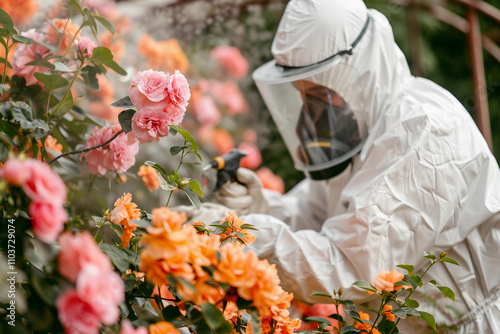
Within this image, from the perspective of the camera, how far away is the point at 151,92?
0.86 meters

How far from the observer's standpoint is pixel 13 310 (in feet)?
2.11

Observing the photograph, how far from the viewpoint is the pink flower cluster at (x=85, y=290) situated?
0.52 metres

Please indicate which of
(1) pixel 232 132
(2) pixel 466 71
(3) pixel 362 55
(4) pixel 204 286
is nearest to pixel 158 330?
(4) pixel 204 286

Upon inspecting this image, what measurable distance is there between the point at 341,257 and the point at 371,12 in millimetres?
742

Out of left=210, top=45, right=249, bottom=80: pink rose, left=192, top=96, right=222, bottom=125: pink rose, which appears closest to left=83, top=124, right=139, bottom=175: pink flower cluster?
left=192, top=96, right=222, bottom=125: pink rose

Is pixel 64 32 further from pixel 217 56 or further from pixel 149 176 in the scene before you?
pixel 217 56

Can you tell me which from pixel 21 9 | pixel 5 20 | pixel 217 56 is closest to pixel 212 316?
pixel 5 20

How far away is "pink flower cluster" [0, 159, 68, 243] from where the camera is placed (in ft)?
1.69

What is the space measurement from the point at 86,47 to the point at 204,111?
139 cm

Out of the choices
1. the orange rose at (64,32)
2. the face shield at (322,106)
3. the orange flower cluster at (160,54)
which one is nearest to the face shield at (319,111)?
the face shield at (322,106)

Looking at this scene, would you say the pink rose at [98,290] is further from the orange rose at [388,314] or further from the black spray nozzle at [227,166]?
the black spray nozzle at [227,166]

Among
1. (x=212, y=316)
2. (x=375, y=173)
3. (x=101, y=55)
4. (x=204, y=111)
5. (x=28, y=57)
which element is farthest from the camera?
(x=204, y=111)

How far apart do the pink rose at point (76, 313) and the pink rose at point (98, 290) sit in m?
0.01

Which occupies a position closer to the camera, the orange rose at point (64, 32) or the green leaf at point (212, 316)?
the green leaf at point (212, 316)
